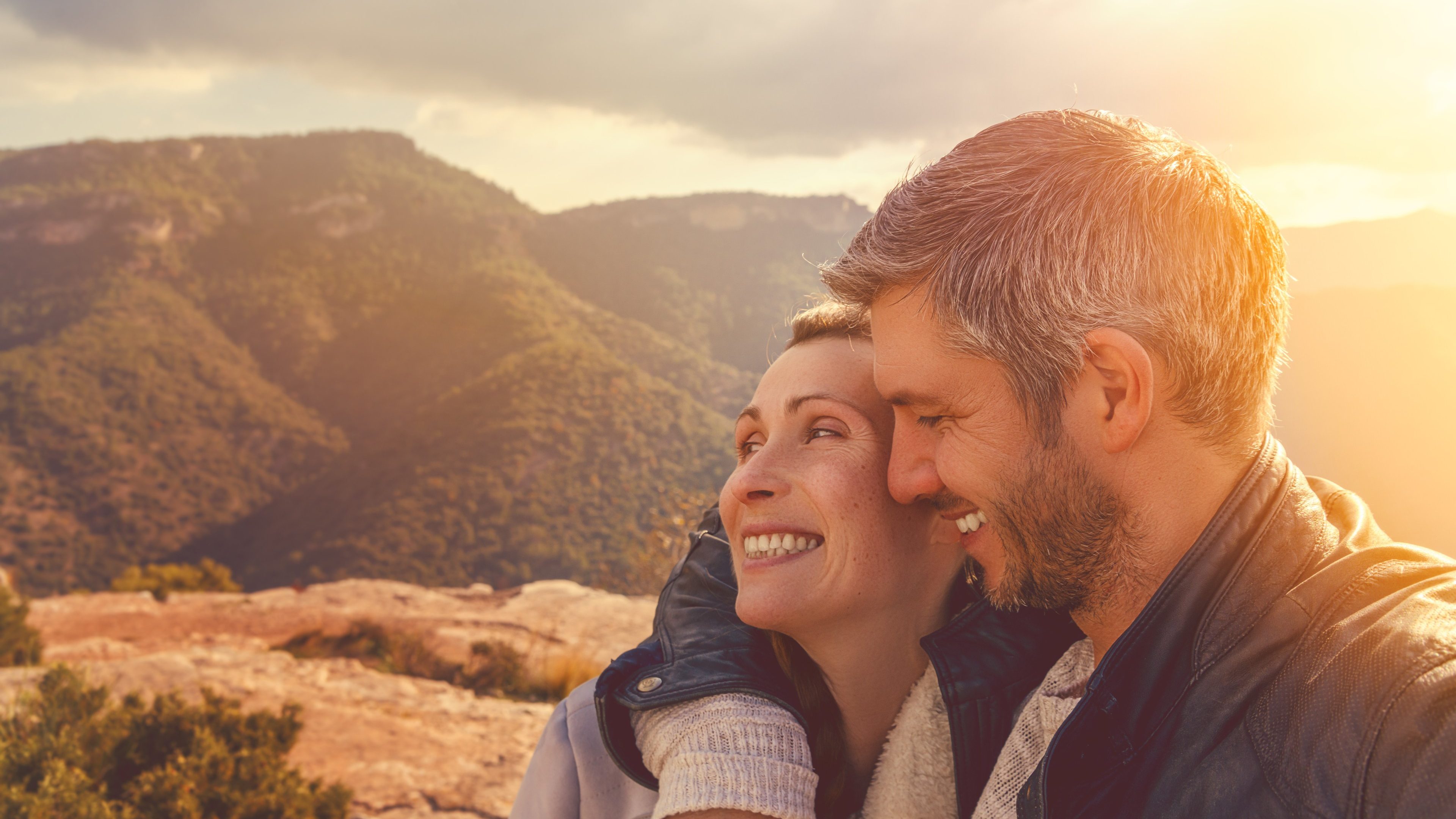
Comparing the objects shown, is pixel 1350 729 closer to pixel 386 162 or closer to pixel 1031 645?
pixel 1031 645

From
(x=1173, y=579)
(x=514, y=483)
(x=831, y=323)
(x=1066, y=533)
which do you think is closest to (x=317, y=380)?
(x=514, y=483)

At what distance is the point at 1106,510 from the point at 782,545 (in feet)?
2.26

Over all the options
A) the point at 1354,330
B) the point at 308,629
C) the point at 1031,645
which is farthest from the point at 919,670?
the point at 1354,330

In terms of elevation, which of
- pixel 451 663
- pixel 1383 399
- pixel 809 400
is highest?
pixel 809 400

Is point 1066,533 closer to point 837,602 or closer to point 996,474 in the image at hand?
point 996,474

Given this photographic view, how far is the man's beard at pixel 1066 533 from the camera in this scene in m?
1.52

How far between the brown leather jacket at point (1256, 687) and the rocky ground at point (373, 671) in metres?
5.71

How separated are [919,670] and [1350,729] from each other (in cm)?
105

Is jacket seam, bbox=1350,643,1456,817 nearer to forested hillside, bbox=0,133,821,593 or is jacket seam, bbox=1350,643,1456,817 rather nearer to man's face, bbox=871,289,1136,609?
man's face, bbox=871,289,1136,609

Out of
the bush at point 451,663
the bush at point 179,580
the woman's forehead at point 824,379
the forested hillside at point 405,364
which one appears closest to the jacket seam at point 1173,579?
the woman's forehead at point 824,379

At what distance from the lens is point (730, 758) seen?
5.21 feet

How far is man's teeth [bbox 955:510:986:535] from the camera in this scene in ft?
5.78

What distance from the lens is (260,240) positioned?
75.6 m

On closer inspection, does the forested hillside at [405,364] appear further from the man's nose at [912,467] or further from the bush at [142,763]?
the man's nose at [912,467]
